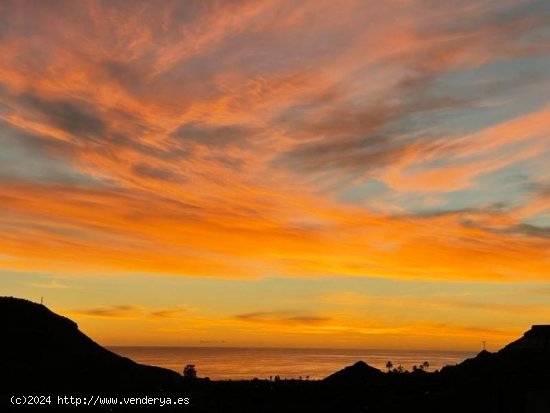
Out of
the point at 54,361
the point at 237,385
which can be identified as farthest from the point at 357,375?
the point at 54,361

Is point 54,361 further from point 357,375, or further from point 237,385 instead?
point 357,375

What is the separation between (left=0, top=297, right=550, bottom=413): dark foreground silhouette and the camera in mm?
53062

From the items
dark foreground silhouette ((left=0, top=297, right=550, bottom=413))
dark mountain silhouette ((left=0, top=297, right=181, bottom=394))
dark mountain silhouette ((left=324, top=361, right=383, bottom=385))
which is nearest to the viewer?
dark foreground silhouette ((left=0, top=297, right=550, bottom=413))

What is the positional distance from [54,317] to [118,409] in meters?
24.9

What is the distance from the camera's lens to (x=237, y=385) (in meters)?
71.5

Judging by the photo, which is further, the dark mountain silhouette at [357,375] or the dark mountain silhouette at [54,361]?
the dark mountain silhouette at [357,375]

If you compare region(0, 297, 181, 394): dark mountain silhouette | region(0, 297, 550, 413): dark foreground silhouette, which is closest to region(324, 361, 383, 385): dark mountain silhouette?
region(0, 297, 550, 413): dark foreground silhouette

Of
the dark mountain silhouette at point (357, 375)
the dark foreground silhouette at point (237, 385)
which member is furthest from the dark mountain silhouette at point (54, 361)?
the dark mountain silhouette at point (357, 375)

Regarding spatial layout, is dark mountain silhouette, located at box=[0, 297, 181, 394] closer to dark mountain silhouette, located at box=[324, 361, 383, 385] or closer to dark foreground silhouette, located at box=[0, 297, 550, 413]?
dark foreground silhouette, located at box=[0, 297, 550, 413]

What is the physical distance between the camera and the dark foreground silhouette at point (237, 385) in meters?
53.1

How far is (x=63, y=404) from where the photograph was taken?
5403cm

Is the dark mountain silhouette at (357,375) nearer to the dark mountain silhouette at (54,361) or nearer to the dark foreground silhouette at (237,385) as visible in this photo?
the dark foreground silhouette at (237,385)

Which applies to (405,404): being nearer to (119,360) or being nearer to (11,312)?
(119,360)

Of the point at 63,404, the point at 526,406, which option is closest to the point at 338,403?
the point at 526,406
